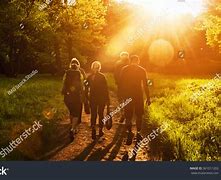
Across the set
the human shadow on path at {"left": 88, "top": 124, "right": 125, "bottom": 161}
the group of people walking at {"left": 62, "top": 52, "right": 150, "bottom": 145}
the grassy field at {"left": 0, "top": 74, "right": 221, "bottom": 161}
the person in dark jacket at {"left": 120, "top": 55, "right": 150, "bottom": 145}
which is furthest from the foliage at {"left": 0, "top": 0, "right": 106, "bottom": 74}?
the person in dark jacket at {"left": 120, "top": 55, "right": 150, "bottom": 145}

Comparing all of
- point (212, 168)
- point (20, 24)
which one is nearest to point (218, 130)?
point (212, 168)

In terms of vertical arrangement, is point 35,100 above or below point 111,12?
below

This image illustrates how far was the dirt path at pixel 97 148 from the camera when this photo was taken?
35.0 feet

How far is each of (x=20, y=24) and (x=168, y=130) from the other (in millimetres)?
21741

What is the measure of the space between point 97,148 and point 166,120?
308 cm

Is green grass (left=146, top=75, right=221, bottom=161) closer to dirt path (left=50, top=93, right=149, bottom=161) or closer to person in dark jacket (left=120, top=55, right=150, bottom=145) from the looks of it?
dirt path (left=50, top=93, right=149, bottom=161)

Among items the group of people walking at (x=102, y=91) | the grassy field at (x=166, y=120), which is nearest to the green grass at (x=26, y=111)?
the grassy field at (x=166, y=120)

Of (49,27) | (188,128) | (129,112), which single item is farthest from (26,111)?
(49,27)

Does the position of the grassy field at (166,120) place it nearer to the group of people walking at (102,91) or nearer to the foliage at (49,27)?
the group of people walking at (102,91)

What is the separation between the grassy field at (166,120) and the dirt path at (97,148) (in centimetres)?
65

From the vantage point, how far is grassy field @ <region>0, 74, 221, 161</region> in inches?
405

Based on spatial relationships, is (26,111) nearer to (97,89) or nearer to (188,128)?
(97,89)

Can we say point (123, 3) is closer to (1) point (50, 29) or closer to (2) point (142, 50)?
(2) point (142, 50)

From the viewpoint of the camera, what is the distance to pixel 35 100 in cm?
1919
